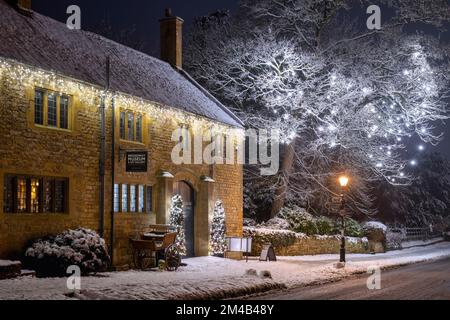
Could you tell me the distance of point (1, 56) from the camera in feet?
53.9

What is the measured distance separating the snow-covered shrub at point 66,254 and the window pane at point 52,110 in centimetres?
327

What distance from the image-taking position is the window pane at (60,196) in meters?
18.9

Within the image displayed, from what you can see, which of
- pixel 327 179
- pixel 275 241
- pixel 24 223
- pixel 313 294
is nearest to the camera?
pixel 313 294

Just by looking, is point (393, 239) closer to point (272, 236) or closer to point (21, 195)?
point (272, 236)

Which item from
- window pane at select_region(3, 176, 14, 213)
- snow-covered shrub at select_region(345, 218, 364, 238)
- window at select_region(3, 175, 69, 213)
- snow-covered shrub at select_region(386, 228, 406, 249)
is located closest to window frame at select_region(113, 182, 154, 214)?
window at select_region(3, 175, 69, 213)

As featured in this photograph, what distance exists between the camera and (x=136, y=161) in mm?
19766

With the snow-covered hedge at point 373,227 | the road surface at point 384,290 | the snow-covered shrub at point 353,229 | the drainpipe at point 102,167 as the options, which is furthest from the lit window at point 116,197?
the snow-covered hedge at point 373,227

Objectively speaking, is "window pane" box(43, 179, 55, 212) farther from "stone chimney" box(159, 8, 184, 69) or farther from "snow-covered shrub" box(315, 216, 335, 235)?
"snow-covered shrub" box(315, 216, 335, 235)

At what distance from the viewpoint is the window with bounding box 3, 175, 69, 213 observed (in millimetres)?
17312

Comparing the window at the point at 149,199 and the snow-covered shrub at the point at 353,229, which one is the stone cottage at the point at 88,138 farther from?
the snow-covered shrub at the point at 353,229

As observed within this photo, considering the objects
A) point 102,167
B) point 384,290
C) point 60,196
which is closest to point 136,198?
point 102,167
